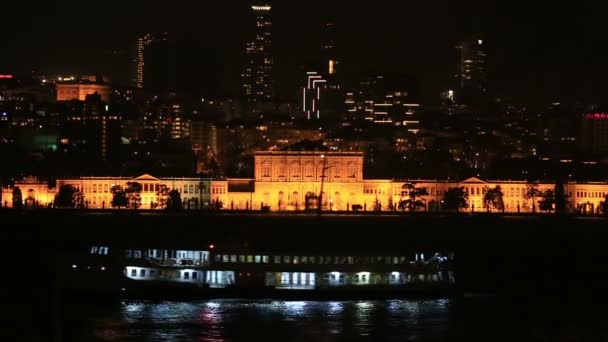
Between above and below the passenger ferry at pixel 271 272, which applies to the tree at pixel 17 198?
above

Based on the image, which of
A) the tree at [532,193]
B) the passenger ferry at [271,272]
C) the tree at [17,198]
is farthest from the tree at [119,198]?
the passenger ferry at [271,272]

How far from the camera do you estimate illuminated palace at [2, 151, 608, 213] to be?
88.2 meters

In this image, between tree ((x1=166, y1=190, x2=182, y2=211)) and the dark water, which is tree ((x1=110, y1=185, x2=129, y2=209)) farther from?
the dark water

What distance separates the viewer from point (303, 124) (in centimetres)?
13400

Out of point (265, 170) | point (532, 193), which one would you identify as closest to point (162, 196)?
point (265, 170)

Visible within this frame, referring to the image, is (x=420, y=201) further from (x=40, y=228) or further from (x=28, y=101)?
(x=28, y=101)

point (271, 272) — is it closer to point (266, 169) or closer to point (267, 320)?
point (267, 320)

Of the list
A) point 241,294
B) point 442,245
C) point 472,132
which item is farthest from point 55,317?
point 472,132

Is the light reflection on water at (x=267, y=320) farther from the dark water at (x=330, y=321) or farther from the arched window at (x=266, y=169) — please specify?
the arched window at (x=266, y=169)

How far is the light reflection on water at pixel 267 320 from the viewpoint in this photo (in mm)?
43406

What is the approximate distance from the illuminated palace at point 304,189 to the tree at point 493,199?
406 millimetres

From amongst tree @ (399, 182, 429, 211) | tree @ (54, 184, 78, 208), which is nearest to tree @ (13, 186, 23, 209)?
tree @ (54, 184, 78, 208)

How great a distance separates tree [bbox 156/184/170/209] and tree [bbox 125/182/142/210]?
38.4 inches

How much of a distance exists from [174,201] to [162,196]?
3244 mm
